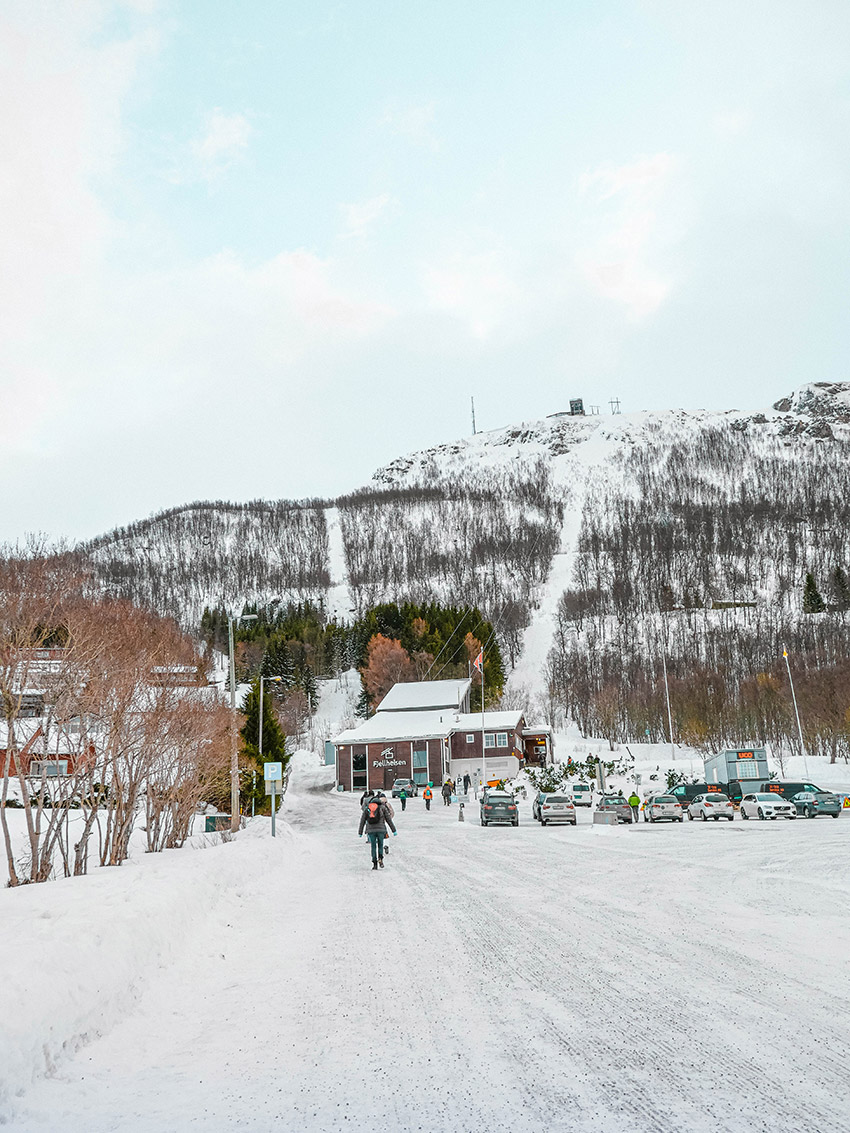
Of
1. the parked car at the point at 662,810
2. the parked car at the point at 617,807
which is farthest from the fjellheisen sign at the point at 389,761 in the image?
the parked car at the point at 662,810

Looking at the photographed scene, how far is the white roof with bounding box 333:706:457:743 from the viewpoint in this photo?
6556cm

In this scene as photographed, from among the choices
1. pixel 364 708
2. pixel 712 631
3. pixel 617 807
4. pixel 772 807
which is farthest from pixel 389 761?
pixel 712 631

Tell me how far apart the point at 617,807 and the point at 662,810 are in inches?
76.6

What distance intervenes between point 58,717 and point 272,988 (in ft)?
34.8

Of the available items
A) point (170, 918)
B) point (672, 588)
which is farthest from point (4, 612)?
point (672, 588)

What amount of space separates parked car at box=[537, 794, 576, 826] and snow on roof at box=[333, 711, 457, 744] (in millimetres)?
30459

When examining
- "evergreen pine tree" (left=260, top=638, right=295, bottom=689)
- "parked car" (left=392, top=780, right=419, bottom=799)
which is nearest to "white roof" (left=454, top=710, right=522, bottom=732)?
"parked car" (left=392, top=780, right=419, bottom=799)

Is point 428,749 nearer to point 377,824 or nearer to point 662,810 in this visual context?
point 662,810

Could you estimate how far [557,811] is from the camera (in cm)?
3444

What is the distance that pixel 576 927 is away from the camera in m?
10.1

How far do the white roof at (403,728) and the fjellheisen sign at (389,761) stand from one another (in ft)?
3.34

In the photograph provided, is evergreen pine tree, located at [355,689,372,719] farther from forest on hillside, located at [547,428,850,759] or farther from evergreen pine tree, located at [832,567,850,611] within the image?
evergreen pine tree, located at [832,567,850,611]

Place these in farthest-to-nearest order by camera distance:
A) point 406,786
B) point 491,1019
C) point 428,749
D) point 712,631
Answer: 1. point 712,631
2. point 428,749
3. point 406,786
4. point 491,1019

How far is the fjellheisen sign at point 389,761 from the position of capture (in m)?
65.2
